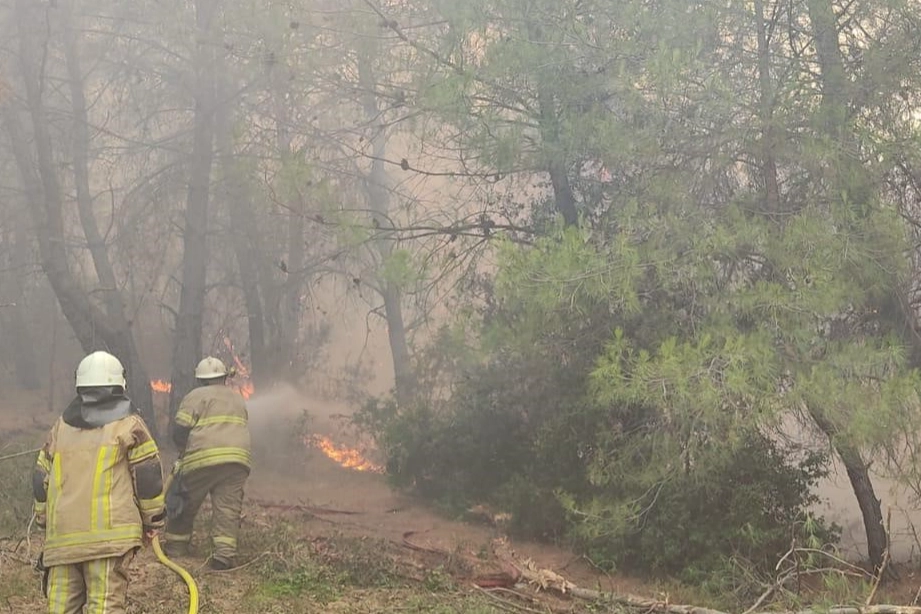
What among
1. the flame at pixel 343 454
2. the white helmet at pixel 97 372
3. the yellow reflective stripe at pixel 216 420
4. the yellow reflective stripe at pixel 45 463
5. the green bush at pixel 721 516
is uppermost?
the white helmet at pixel 97 372

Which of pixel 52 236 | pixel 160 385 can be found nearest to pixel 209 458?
pixel 52 236

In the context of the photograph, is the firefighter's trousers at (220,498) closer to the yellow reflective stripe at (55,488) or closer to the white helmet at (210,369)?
the white helmet at (210,369)

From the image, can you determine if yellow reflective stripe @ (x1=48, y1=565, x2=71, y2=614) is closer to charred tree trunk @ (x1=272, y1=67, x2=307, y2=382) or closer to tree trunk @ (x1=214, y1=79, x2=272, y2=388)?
charred tree trunk @ (x1=272, y1=67, x2=307, y2=382)

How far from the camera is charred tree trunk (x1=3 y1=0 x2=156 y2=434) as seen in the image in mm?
12758

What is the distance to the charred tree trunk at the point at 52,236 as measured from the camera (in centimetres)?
1276

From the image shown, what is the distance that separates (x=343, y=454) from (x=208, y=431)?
901 cm

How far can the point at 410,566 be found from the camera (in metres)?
7.81

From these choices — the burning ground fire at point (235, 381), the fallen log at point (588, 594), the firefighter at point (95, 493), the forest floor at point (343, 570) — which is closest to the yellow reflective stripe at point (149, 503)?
the firefighter at point (95, 493)

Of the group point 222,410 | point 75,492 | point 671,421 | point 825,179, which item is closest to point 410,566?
point 222,410

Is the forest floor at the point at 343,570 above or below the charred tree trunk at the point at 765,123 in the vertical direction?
below

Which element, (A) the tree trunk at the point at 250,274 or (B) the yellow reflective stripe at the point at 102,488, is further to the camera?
(A) the tree trunk at the point at 250,274

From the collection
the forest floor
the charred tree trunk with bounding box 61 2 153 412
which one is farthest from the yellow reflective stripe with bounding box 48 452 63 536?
the charred tree trunk with bounding box 61 2 153 412

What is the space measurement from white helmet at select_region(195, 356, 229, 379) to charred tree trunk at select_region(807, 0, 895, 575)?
490cm

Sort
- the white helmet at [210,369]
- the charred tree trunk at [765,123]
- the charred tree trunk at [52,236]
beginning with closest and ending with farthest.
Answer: the white helmet at [210,369] < the charred tree trunk at [765,123] < the charred tree trunk at [52,236]
